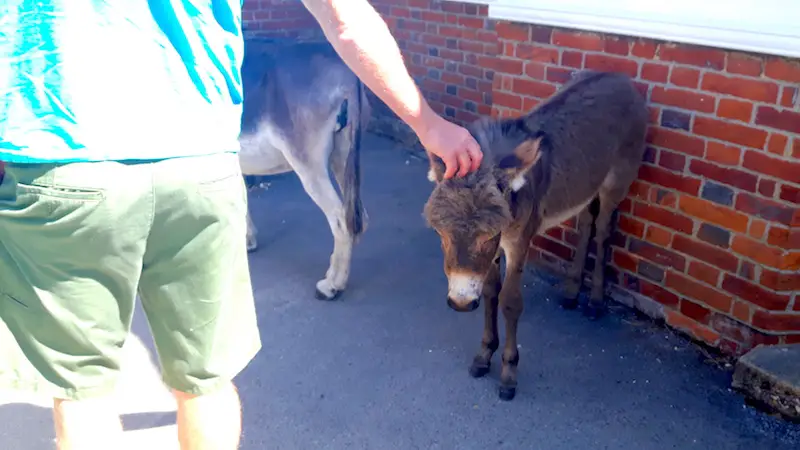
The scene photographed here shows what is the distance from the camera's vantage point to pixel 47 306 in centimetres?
147

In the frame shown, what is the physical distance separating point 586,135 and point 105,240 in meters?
2.53

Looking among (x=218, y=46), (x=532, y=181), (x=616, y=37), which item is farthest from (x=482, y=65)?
(x=218, y=46)

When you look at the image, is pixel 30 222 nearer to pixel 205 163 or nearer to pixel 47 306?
pixel 47 306

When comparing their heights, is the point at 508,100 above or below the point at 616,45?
below

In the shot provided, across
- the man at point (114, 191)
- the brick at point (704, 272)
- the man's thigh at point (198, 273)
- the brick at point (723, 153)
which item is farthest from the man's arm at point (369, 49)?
the brick at point (704, 272)

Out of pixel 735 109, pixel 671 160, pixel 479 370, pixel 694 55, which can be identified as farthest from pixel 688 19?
pixel 479 370

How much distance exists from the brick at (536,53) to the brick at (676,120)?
788 millimetres

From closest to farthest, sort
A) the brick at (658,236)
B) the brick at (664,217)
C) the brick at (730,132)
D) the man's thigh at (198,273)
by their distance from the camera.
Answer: the man's thigh at (198,273) → the brick at (730,132) → the brick at (664,217) → the brick at (658,236)

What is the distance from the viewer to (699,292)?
339cm

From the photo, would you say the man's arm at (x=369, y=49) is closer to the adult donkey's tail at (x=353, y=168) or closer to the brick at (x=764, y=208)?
the brick at (x=764, y=208)

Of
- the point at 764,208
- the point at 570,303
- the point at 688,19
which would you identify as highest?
the point at 688,19

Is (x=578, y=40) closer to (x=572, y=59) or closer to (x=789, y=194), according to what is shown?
(x=572, y=59)

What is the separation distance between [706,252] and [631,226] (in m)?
0.49

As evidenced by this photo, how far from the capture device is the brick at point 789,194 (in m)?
2.87
